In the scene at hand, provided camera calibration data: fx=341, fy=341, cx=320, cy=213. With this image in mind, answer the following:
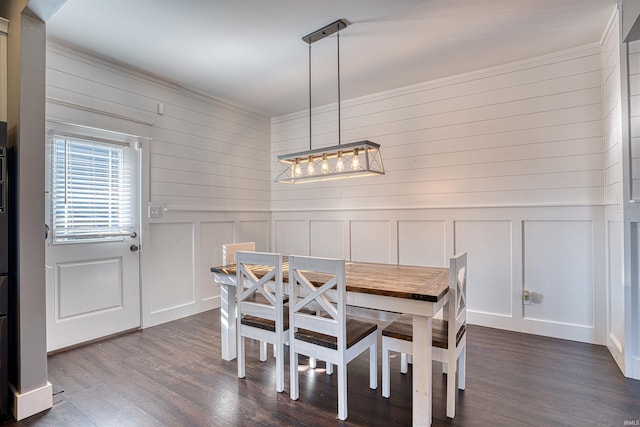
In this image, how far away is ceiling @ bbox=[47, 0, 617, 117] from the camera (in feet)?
8.02

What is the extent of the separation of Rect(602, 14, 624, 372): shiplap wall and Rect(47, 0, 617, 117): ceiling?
248 millimetres

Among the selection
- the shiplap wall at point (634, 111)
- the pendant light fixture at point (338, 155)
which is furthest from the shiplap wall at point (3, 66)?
the shiplap wall at point (634, 111)

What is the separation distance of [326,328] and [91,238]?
2446 millimetres

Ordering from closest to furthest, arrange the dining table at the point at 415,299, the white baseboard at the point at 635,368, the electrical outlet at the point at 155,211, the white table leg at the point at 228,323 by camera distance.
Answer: the dining table at the point at 415,299 < the white baseboard at the point at 635,368 < the white table leg at the point at 228,323 < the electrical outlet at the point at 155,211

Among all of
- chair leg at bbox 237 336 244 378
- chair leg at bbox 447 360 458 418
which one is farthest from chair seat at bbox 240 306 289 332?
chair leg at bbox 447 360 458 418

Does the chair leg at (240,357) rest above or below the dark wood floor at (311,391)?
above

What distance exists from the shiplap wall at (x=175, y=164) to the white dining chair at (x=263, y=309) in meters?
1.64

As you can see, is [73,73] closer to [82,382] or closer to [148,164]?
[148,164]

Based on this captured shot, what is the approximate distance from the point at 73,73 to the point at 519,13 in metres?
3.71

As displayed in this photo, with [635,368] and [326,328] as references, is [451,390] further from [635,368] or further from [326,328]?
[635,368]

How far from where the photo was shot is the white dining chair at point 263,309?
7.47 feet

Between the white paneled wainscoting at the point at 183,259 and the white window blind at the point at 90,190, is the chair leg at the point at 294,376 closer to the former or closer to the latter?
the white paneled wainscoting at the point at 183,259

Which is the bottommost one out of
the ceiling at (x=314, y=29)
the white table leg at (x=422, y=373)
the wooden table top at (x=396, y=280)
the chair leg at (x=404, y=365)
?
the chair leg at (x=404, y=365)

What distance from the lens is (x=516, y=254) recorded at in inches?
132
